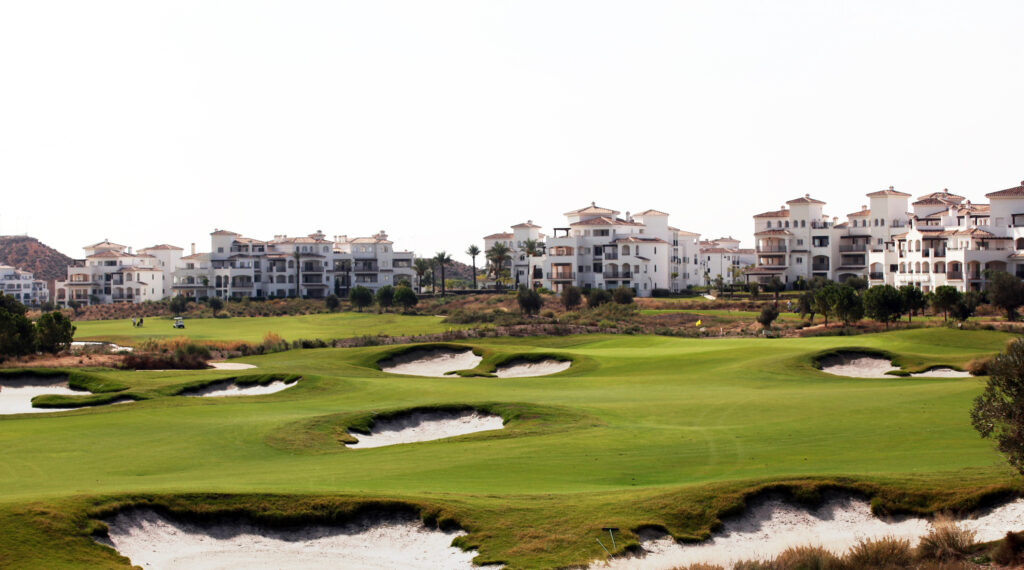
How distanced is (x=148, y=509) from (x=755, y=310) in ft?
240

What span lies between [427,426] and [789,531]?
15.3m

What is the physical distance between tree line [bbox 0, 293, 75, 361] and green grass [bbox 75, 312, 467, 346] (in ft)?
52.0

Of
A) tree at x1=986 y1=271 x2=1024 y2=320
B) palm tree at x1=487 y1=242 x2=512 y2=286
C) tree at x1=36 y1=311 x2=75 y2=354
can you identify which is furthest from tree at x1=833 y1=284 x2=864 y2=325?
palm tree at x1=487 y1=242 x2=512 y2=286

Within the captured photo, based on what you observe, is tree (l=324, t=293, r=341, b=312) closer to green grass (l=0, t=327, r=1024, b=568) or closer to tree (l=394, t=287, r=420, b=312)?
tree (l=394, t=287, r=420, b=312)

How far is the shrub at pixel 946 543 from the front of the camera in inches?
614

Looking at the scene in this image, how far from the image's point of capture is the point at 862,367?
44094 mm

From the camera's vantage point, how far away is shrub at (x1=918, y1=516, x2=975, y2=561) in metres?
15.6

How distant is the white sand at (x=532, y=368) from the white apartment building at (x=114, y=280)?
94907mm

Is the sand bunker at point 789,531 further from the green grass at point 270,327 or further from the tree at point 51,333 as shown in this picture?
the green grass at point 270,327

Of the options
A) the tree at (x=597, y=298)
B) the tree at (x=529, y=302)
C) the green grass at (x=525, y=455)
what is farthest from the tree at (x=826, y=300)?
the tree at (x=529, y=302)

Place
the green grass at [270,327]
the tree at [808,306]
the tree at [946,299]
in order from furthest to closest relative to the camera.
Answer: the green grass at [270,327]
the tree at [808,306]
the tree at [946,299]

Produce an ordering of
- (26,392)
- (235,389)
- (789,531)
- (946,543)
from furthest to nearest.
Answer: (235,389) < (26,392) < (789,531) < (946,543)

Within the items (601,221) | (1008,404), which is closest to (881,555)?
(1008,404)

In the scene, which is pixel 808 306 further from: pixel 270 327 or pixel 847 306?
pixel 270 327
